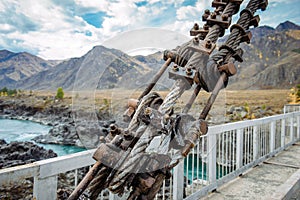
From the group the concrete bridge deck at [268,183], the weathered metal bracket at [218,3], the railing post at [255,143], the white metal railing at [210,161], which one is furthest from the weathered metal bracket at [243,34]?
the railing post at [255,143]

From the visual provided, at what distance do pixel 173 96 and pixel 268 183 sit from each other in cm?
264

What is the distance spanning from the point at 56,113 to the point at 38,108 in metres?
6.51

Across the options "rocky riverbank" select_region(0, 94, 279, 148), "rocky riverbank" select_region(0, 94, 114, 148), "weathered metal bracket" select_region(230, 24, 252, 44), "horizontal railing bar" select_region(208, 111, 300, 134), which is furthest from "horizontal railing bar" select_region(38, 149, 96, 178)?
"rocky riverbank" select_region(0, 94, 114, 148)

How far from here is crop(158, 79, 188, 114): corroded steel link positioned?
0.75 meters

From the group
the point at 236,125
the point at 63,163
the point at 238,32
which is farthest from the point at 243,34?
the point at 236,125

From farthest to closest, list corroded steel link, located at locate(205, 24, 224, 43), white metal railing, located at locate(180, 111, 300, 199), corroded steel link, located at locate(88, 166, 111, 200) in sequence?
white metal railing, located at locate(180, 111, 300, 199) < corroded steel link, located at locate(205, 24, 224, 43) < corroded steel link, located at locate(88, 166, 111, 200)

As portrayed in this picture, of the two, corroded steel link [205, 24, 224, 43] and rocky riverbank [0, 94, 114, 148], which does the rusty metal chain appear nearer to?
corroded steel link [205, 24, 224, 43]

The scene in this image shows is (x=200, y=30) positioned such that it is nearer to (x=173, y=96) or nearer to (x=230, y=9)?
(x=230, y=9)

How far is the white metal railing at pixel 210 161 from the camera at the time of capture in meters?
1.15

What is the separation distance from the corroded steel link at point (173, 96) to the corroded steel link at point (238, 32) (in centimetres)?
23

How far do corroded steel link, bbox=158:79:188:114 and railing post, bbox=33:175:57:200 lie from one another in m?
0.77

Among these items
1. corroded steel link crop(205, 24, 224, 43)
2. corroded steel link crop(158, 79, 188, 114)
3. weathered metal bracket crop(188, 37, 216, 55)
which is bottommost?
corroded steel link crop(158, 79, 188, 114)

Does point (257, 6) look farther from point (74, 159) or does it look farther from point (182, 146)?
point (74, 159)

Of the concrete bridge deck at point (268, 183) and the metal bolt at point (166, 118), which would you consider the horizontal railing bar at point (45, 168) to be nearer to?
the metal bolt at point (166, 118)
